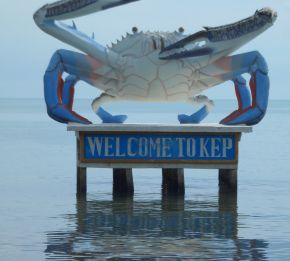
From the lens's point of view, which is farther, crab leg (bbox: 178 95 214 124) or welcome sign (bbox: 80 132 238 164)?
crab leg (bbox: 178 95 214 124)

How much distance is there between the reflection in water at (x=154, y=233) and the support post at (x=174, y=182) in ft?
1.26

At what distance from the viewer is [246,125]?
30078 millimetres

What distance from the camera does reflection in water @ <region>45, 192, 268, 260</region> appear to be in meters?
23.2

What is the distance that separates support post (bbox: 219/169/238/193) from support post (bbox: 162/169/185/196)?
972 mm

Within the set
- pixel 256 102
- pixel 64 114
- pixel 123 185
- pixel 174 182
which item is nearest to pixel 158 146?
pixel 64 114

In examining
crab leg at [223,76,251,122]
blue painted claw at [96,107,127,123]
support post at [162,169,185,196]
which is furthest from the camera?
support post at [162,169,185,196]

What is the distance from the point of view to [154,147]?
29.7m

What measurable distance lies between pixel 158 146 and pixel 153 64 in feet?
6.06

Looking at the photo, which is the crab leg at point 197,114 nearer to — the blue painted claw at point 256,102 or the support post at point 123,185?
the blue painted claw at point 256,102

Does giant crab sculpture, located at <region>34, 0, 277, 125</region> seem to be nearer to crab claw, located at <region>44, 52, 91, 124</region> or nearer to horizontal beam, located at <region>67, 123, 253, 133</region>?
crab claw, located at <region>44, 52, 91, 124</region>

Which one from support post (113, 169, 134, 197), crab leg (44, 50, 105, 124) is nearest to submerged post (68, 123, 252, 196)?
crab leg (44, 50, 105, 124)

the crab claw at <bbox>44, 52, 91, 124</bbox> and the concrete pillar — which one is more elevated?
the crab claw at <bbox>44, 52, 91, 124</bbox>

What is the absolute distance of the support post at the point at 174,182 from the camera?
3209 centimetres

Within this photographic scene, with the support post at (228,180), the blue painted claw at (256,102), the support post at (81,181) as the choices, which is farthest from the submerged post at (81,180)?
the blue painted claw at (256,102)
